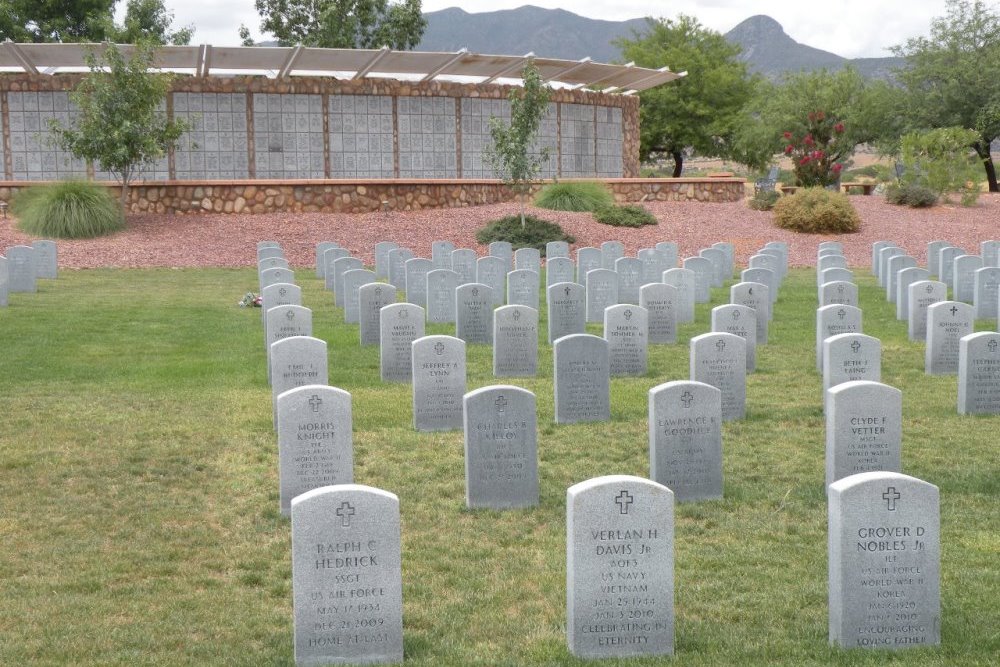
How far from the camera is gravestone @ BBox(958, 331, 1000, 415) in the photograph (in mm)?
11422

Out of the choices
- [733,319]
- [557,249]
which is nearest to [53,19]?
[557,249]

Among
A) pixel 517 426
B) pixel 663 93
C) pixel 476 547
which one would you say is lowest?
pixel 476 547

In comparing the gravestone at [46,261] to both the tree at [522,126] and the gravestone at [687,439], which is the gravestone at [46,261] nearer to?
the tree at [522,126]

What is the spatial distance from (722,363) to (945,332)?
12.9 ft

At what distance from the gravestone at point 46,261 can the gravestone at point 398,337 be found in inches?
511

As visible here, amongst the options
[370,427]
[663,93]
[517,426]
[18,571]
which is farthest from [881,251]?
[663,93]

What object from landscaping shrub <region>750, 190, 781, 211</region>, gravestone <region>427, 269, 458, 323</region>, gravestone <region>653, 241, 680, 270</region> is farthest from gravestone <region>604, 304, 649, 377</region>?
landscaping shrub <region>750, 190, 781, 211</region>

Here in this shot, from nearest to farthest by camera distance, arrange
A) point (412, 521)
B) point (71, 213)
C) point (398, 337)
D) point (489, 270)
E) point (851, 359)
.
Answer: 1. point (412, 521)
2. point (851, 359)
3. point (398, 337)
4. point (489, 270)
5. point (71, 213)

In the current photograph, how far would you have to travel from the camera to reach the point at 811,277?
2508 centimetres

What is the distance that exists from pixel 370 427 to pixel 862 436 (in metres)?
4.60

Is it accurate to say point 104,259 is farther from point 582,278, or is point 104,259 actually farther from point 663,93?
point 663,93

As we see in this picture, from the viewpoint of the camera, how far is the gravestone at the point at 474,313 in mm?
15859

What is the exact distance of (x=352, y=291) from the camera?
1828 centimetres

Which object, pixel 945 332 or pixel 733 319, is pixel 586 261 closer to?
pixel 733 319
